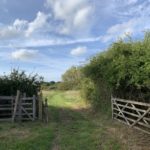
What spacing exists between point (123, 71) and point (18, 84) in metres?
7.68

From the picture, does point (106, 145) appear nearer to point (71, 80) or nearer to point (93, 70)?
point (93, 70)

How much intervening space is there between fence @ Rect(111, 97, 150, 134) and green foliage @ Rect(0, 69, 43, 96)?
568 cm

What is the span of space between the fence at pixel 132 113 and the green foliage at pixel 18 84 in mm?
5675

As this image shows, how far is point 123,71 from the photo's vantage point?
16547 mm

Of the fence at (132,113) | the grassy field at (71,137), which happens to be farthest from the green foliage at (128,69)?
the grassy field at (71,137)

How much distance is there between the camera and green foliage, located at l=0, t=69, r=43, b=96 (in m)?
20.6

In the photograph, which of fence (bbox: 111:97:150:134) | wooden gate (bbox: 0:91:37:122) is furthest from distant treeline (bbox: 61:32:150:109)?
wooden gate (bbox: 0:91:37:122)

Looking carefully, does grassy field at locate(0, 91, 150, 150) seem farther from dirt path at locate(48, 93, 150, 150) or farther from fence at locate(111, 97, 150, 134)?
fence at locate(111, 97, 150, 134)

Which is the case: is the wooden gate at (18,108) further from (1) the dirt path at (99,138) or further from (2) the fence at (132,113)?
(2) the fence at (132,113)

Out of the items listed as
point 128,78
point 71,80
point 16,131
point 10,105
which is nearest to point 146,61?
point 128,78

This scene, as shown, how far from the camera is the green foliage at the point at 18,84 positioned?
67.7 ft

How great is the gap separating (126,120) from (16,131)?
18.7ft

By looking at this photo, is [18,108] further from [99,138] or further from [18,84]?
[99,138]

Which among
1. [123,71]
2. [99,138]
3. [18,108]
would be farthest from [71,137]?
[18,108]
